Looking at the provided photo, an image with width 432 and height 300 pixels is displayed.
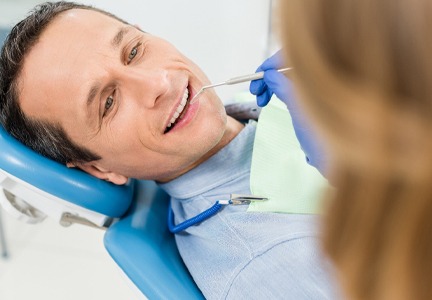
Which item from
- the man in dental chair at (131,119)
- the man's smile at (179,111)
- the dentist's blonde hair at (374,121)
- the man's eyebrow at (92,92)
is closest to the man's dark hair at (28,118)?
the man in dental chair at (131,119)

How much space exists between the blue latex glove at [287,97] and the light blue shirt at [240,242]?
0.14 m

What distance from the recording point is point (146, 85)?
1235 millimetres

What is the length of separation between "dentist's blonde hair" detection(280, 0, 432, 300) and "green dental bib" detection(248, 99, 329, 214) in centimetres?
68

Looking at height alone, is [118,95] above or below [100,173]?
above

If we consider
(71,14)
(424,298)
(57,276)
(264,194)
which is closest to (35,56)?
(71,14)

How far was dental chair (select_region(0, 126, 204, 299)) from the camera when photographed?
46.3 inches

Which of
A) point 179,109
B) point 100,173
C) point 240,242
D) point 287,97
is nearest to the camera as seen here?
point 287,97

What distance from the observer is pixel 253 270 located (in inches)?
42.8

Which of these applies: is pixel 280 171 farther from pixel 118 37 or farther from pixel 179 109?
pixel 118 37

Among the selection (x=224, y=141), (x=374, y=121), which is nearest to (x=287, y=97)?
(x=224, y=141)

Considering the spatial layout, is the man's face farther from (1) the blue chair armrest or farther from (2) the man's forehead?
(1) the blue chair armrest

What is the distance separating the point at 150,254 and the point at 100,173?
0.27m

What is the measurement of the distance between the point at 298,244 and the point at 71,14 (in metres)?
0.78

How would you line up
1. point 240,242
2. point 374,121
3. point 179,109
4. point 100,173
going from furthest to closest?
point 100,173 < point 179,109 < point 240,242 < point 374,121
